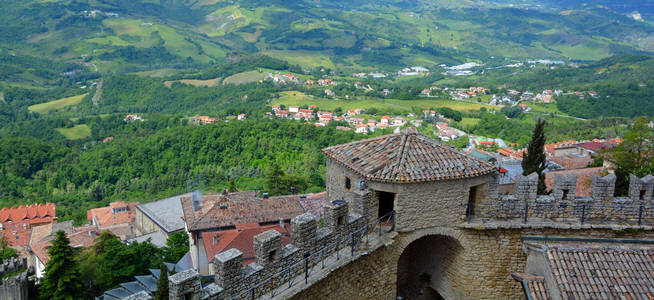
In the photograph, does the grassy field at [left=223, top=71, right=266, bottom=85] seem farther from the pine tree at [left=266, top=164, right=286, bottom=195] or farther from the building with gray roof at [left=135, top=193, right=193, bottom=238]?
the pine tree at [left=266, top=164, right=286, bottom=195]

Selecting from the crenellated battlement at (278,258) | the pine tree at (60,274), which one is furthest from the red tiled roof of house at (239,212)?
the crenellated battlement at (278,258)

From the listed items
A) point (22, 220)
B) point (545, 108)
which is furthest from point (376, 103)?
point (22, 220)

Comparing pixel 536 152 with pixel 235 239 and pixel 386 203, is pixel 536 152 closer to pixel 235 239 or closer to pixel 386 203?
pixel 235 239

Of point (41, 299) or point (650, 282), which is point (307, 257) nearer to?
point (650, 282)

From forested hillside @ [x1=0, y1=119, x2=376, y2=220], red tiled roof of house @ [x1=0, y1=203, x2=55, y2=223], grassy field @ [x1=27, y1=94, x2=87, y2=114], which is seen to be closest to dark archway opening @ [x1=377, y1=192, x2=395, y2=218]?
forested hillside @ [x1=0, y1=119, x2=376, y2=220]

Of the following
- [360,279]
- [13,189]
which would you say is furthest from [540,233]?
[13,189]

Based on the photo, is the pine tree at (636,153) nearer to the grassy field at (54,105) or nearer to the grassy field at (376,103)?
the grassy field at (376,103)
